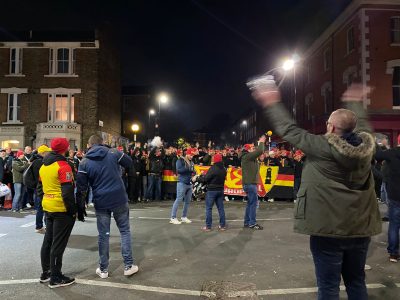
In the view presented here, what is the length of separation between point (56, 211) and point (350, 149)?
13.6 ft

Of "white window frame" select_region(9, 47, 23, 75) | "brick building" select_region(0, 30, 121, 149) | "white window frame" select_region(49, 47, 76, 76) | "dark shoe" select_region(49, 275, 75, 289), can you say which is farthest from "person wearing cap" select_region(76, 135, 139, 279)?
"white window frame" select_region(9, 47, 23, 75)

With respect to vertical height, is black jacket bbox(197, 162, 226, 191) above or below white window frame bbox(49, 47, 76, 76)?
below

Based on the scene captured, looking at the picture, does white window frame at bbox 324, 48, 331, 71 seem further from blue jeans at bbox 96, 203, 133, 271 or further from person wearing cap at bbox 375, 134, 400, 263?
blue jeans at bbox 96, 203, 133, 271

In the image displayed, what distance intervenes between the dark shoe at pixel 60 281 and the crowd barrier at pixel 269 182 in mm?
10692

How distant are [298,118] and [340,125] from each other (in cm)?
3286

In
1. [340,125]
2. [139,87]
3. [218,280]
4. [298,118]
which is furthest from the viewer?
[139,87]

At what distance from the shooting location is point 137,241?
793cm

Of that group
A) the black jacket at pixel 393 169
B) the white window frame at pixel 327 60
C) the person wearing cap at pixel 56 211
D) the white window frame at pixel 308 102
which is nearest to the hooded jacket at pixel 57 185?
the person wearing cap at pixel 56 211

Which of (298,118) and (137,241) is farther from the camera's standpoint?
(298,118)

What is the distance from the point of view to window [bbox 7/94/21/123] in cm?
2673

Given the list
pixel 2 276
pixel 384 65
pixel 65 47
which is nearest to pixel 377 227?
pixel 2 276

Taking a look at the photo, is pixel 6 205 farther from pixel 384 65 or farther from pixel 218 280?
pixel 384 65

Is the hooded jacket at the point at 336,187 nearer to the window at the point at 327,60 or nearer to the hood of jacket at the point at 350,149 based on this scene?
the hood of jacket at the point at 350,149

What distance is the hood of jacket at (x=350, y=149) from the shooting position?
308 centimetres
